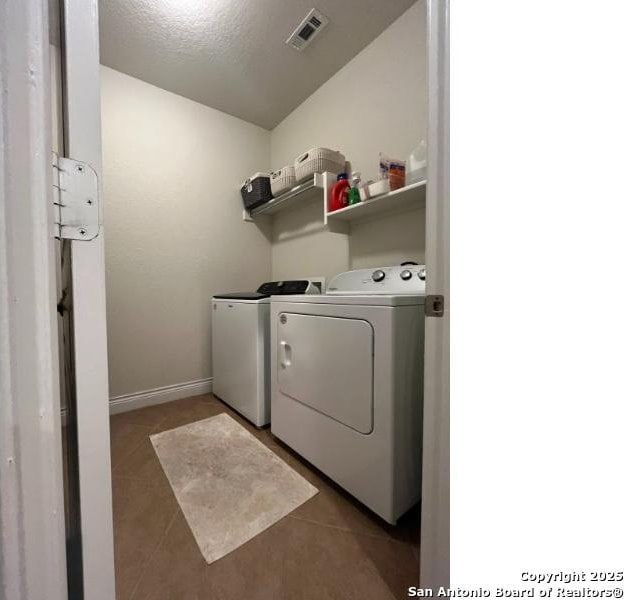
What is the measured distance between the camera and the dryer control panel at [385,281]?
50.7 inches

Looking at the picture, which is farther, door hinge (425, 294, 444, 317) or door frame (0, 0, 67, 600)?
door hinge (425, 294, 444, 317)

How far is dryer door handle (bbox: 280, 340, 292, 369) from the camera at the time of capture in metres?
1.32

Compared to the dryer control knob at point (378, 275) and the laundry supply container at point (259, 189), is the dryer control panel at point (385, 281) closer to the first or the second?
the dryer control knob at point (378, 275)

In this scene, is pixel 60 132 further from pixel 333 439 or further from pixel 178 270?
pixel 178 270

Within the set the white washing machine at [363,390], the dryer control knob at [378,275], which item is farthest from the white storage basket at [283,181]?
the white washing machine at [363,390]

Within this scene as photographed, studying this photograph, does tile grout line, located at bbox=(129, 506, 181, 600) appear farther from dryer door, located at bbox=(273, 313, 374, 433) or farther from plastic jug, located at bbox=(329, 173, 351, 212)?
plastic jug, located at bbox=(329, 173, 351, 212)

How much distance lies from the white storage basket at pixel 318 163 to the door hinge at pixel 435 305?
1.46 m

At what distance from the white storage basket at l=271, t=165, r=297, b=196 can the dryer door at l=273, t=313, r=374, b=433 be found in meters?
1.13

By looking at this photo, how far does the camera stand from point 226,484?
1173 millimetres

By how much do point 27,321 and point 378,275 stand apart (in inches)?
54.4

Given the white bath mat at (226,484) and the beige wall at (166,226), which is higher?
the beige wall at (166,226)

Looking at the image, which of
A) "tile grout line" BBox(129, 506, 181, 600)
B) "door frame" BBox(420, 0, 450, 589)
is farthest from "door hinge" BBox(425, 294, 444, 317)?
"tile grout line" BBox(129, 506, 181, 600)

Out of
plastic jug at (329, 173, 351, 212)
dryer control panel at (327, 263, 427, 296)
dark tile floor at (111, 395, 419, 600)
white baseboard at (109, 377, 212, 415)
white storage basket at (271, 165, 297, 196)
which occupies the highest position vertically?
white storage basket at (271, 165, 297, 196)
